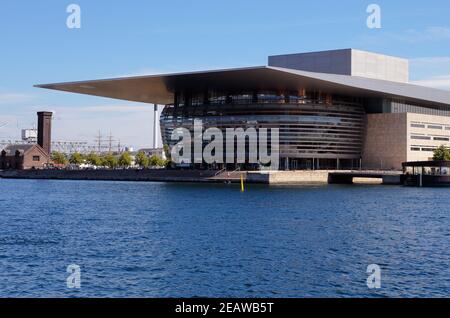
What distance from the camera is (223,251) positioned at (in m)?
20.7

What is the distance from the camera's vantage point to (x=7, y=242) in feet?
73.9

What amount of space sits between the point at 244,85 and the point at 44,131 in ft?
169

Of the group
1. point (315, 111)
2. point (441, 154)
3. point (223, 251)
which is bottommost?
point (223, 251)

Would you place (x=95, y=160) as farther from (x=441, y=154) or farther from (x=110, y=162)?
(x=441, y=154)

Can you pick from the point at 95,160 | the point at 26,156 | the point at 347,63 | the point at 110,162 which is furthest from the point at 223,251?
the point at 95,160

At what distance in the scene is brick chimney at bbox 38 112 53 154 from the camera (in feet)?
383

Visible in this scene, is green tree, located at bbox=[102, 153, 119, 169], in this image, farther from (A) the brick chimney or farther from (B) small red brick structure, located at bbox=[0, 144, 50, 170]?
(B) small red brick structure, located at bbox=[0, 144, 50, 170]

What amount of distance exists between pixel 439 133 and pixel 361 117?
37.2 ft

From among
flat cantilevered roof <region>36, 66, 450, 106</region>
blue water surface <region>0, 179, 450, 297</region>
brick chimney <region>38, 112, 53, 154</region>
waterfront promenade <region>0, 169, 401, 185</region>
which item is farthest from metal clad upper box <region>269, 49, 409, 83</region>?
blue water surface <region>0, 179, 450, 297</region>

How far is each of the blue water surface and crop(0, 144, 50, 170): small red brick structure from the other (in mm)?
74358

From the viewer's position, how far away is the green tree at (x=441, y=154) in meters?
82.5

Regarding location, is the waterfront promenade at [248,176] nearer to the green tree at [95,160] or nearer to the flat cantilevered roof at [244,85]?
the flat cantilevered roof at [244,85]
